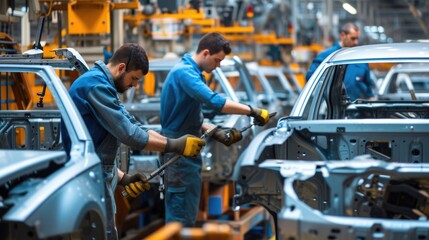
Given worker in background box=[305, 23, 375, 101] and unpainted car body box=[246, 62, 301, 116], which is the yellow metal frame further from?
unpainted car body box=[246, 62, 301, 116]

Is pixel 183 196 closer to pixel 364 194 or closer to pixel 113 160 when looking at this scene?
pixel 113 160

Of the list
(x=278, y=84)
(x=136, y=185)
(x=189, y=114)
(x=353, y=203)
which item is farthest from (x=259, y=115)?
(x=278, y=84)

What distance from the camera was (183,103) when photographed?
7012 mm

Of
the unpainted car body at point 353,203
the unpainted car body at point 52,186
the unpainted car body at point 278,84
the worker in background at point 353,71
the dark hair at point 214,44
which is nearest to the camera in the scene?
the unpainted car body at point 52,186

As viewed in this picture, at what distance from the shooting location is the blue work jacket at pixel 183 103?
6902 millimetres

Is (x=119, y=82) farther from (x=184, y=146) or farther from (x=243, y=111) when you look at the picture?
(x=243, y=111)

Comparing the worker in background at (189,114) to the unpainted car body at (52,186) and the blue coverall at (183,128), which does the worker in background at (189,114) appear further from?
the unpainted car body at (52,186)

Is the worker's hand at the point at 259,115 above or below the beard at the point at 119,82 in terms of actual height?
below

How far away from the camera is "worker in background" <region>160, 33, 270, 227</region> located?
22.7 feet

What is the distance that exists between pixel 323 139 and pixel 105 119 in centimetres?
139

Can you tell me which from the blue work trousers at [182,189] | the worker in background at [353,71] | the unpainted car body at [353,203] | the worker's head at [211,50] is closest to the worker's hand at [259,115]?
the worker's head at [211,50]

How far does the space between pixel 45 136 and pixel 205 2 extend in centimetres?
926

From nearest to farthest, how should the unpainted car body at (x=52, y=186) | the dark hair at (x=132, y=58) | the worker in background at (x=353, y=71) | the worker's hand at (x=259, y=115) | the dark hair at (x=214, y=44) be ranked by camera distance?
the unpainted car body at (x=52, y=186)
the dark hair at (x=132, y=58)
the dark hair at (x=214, y=44)
the worker's hand at (x=259, y=115)
the worker in background at (x=353, y=71)

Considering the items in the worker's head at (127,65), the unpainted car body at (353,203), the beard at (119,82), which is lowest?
the unpainted car body at (353,203)
